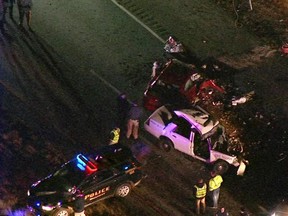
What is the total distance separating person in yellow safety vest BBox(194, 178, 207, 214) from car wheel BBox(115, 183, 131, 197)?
2.04 meters

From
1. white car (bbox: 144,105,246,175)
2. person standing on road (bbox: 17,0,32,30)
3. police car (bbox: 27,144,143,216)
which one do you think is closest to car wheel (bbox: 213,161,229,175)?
white car (bbox: 144,105,246,175)

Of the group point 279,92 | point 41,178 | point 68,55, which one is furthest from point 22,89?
point 279,92

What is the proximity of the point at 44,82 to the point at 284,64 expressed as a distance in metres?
10.8

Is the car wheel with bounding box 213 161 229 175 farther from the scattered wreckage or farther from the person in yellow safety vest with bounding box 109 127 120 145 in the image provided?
the person in yellow safety vest with bounding box 109 127 120 145

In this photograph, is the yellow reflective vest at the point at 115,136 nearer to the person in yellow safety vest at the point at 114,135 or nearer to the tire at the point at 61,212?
the person in yellow safety vest at the point at 114,135

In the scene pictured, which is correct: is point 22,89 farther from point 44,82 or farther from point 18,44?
point 18,44

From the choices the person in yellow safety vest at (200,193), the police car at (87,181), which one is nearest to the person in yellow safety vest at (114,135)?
the police car at (87,181)

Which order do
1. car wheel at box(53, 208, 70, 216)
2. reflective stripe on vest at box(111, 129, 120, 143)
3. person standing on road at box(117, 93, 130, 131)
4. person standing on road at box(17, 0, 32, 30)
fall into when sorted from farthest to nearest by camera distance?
person standing on road at box(17, 0, 32, 30) < person standing on road at box(117, 93, 130, 131) < reflective stripe on vest at box(111, 129, 120, 143) < car wheel at box(53, 208, 70, 216)

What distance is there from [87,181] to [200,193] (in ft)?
10.8

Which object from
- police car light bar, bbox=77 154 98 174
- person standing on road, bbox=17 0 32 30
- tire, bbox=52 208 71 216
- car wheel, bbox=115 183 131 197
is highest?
person standing on road, bbox=17 0 32 30

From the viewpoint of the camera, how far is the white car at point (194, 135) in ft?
52.1

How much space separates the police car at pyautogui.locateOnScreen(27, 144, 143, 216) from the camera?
1364 centimetres

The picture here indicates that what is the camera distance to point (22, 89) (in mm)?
18141

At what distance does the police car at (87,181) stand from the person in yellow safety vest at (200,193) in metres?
1.88
